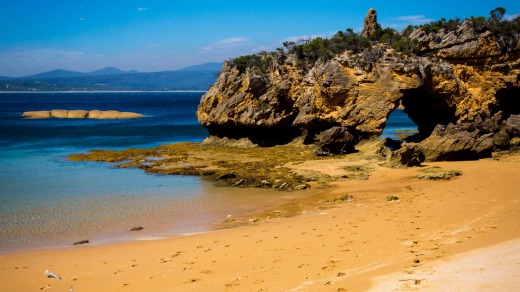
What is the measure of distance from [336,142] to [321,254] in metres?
18.8

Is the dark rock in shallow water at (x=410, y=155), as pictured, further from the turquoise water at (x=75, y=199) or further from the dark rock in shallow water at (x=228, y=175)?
the turquoise water at (x=75, y=199)

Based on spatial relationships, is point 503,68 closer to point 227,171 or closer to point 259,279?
point 227,171

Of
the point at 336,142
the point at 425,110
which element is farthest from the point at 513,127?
the point at 336,142

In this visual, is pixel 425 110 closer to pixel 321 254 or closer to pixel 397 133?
pixel 397 133

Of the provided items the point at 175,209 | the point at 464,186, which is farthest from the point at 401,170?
the point at 175,209

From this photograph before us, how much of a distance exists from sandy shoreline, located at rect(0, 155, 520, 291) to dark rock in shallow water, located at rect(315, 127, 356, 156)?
12.2 metres

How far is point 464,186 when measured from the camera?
59.4 feet

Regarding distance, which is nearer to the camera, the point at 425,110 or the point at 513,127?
the point at 513,127

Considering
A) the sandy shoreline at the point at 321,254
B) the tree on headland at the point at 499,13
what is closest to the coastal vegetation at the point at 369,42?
the tree on headland at the point at 499,13

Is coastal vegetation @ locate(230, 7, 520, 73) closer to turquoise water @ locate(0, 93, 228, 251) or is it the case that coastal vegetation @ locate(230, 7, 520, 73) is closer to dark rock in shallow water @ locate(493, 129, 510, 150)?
dark rock in shallow water @ locate(493, 129, 510, 150)

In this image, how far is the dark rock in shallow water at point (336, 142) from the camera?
28875 mm

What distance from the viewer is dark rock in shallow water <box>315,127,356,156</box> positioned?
94.7ft

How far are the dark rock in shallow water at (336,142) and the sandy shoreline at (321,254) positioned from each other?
40.0 feet

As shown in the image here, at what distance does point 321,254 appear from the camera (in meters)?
10.6
